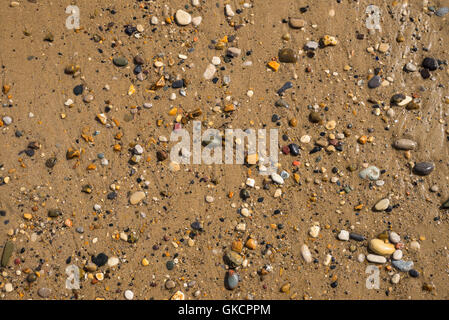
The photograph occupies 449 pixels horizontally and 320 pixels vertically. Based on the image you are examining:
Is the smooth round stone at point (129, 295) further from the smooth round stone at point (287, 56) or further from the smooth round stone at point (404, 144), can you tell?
the smooth round stone at point (404, 144)

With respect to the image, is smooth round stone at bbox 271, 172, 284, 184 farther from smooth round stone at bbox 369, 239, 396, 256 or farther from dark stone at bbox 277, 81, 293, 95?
smooth round stone at bbox 369, 239, 396, 256

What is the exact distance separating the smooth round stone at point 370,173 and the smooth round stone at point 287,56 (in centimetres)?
109

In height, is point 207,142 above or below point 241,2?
below

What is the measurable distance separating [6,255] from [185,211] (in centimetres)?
143

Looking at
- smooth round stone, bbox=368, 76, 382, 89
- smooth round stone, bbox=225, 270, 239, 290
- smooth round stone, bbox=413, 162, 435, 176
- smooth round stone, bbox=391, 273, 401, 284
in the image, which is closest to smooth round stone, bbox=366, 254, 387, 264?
smooth round stone, bbox=391, 273, 401, 284

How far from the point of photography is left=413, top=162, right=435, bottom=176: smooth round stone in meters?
3.29

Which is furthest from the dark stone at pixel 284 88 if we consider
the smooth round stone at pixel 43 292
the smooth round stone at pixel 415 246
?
the smooth round stone at pixel 43 292

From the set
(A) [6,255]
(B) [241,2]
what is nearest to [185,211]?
(A) [6,255]

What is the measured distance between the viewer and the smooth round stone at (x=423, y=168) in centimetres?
329

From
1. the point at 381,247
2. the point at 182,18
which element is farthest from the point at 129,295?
the point at 182,18

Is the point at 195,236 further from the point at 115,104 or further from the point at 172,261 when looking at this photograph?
the point at 115,104

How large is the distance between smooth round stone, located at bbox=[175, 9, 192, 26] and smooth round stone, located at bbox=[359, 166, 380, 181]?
1.92m

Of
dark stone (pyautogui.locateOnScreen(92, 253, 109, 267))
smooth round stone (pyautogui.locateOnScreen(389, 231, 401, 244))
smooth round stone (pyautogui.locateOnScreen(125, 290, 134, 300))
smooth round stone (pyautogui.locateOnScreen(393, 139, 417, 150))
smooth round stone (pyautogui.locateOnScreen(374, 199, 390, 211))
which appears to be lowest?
smooth round stone (pyautogui.locateOnScreen(125, 290, 134, 300))

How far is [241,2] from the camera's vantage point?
3443mm
